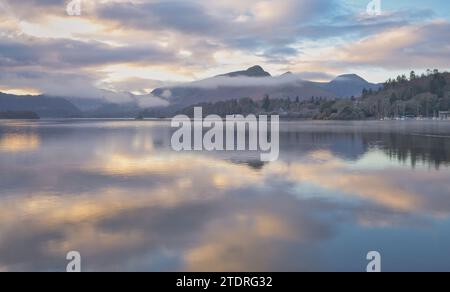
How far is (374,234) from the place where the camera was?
41.7ft

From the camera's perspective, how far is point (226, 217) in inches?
583

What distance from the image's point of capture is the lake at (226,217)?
10.8 metres

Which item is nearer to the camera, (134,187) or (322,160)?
(134,187)

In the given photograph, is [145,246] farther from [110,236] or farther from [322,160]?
[322,160]

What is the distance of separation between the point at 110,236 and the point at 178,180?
31.7 ft

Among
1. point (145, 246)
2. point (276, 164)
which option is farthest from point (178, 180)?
point (145, 246)

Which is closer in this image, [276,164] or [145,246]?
[145,246]

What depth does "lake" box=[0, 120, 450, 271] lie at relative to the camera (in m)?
10.8
